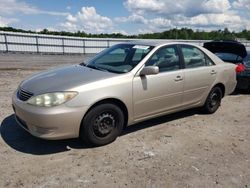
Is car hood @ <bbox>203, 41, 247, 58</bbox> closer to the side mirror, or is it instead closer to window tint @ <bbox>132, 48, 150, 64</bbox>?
window tint @ <bbox>132, 48, 150, 64</bbox>

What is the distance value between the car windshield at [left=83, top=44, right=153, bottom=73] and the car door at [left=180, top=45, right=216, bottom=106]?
0.91 meters

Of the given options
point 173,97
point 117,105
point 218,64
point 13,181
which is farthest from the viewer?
point 218,64

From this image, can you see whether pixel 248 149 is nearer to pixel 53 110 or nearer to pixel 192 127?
pixel 192 127

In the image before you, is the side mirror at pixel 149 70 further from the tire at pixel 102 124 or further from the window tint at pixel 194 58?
the window tint at pixel 194 58

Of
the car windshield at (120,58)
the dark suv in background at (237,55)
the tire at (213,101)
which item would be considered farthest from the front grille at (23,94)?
the dark suv in background at (237,55)

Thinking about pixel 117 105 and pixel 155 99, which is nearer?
pixel 117 105

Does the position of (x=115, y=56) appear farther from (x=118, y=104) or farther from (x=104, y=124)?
(x=104, y=124)


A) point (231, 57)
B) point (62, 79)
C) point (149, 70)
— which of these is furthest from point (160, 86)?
point (231, 57)

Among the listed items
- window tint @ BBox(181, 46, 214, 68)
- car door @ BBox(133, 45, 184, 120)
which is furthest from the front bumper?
window tint @ BBox(181, 46, 214, 68)

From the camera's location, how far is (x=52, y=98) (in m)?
3.84

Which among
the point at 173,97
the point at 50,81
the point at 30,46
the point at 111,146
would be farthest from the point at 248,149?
the point at 30,46

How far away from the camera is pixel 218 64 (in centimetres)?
607

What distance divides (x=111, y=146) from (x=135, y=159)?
0.55 m

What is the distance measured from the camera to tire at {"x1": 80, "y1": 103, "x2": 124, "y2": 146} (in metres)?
4.04
